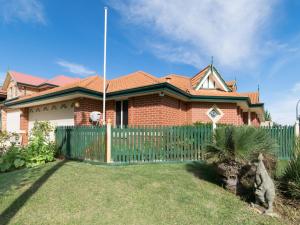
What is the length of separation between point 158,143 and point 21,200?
4.92m

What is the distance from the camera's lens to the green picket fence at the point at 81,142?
842cm

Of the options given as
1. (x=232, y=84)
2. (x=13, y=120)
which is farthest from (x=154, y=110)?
(x=13, y=120)

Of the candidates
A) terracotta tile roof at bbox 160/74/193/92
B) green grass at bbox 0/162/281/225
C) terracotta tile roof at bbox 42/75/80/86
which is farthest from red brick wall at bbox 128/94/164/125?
terracotta tile roof at bbox 42/75/80/86

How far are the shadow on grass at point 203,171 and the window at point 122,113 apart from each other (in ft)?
17.8

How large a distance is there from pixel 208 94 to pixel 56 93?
898cm

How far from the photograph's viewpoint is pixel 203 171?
Answer: 298 inches

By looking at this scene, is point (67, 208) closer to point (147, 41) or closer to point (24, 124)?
point (147, 41)

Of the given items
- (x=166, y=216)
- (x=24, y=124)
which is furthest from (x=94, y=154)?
(x=24, y=124)

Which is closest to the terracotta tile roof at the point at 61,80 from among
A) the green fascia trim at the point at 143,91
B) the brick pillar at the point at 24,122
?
the brick pillar at the point at 24,122

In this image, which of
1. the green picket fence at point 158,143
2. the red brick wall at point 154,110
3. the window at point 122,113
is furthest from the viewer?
the window at point 122,113

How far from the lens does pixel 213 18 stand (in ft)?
35.6

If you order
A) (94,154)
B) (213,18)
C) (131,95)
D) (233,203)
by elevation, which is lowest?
(233,203)

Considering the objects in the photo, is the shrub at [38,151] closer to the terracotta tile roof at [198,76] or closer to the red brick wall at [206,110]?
the red brick wall at [206,110]

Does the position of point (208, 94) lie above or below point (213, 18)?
below
